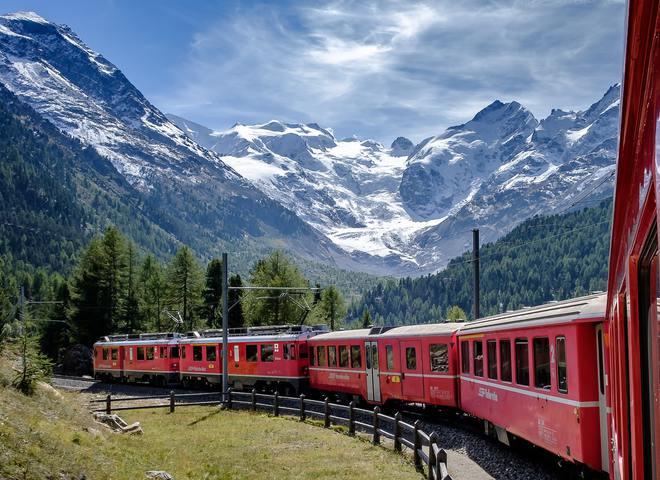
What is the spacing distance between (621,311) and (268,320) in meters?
70.2

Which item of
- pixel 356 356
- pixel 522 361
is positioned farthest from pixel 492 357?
pixel 356 356

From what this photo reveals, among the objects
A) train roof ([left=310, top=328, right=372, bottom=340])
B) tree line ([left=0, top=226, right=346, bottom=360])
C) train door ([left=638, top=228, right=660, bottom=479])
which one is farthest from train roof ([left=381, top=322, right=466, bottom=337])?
tree line ([left=0, top=226, right=346, bottom=360])

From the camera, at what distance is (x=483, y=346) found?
1889 cm

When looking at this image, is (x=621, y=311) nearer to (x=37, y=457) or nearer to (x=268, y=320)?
(x=37, y=457)

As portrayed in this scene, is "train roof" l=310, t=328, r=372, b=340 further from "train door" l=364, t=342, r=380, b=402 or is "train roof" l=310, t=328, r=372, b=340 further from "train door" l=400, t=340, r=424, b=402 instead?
"train door" l=400, t=340, r=424, b=402

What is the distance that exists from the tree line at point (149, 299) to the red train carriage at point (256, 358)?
27.0 metres

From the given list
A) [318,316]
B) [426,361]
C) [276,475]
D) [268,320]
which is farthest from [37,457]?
[318,316]

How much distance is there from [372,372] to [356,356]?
4.98 feet

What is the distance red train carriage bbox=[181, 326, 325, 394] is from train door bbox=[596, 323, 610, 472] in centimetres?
2595

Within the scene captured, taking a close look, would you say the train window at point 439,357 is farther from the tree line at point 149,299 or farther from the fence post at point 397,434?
the tree line at point 149,299

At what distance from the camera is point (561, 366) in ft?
40.4

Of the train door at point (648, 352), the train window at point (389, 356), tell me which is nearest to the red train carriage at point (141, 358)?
the train window at point (389, 356)

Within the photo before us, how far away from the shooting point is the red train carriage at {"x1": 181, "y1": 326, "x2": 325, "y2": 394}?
36.4 meters

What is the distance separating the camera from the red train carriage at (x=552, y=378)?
36.3ft
